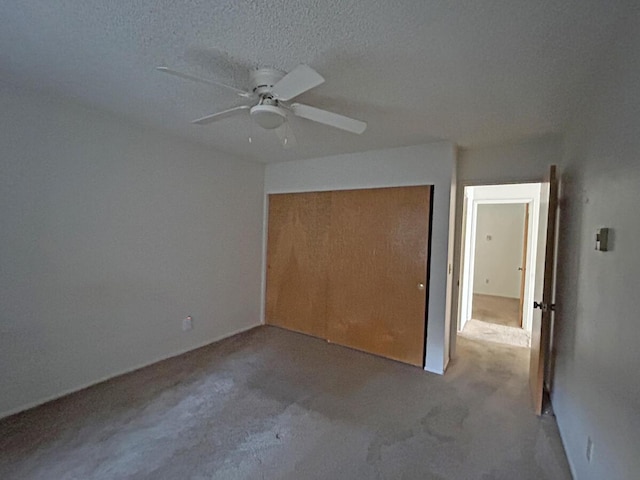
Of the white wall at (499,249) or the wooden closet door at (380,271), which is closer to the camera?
the wooden closet door at (380,271)

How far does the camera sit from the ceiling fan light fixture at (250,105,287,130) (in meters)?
1.71

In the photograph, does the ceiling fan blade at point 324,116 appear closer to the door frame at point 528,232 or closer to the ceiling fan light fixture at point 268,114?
the ceiling fan light fixture at point 268,114

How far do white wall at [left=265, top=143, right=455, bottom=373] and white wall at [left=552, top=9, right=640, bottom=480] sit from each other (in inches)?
39.0

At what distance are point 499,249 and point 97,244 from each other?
7.49m

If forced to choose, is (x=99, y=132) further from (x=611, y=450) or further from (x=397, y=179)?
(x=611, y=450)

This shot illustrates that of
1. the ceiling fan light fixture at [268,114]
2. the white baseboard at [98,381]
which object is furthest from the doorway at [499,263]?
the white baseboard at [98,381]

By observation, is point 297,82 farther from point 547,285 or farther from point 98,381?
point 98,381

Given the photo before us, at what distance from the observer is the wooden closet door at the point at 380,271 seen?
3.12m

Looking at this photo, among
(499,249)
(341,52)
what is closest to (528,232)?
(499,249)


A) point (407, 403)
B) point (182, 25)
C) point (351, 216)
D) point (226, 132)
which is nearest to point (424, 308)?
point (407, 403)

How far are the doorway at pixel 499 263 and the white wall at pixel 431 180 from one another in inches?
28.0

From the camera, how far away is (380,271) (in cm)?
335

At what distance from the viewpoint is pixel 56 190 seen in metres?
2.31

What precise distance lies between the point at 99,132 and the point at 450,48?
269 cm
